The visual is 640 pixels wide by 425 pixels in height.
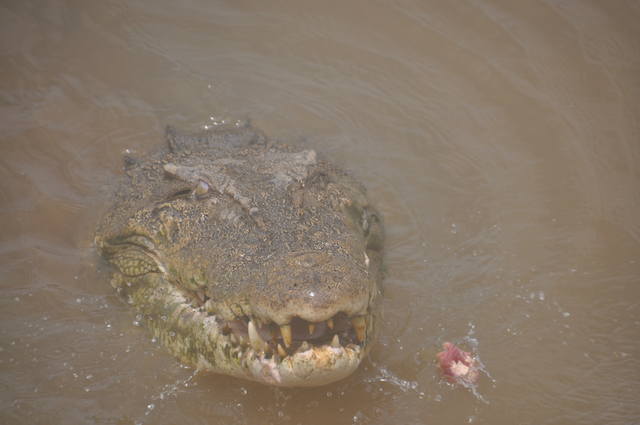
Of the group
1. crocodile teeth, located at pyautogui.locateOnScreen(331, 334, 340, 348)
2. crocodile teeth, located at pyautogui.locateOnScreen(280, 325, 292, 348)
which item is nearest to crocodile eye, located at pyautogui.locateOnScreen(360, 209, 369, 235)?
crocodile teeth, located at pyautogui.locateOnScreen(331, 334, 340, 348)

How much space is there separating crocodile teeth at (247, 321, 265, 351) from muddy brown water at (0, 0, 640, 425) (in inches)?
25.1

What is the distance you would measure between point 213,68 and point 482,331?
12.8ft

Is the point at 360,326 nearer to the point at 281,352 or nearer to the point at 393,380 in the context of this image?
the point at 281,352

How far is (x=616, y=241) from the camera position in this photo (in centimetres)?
442

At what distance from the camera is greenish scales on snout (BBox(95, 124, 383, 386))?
2.57 m

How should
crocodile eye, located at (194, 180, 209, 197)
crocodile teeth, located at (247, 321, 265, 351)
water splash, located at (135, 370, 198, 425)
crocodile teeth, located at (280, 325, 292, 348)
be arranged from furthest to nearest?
crocodile eye, located at (194, 180, 209, 197) < water splash, located at (135, 370, 198, 425) < crocodile teeth, located at (247, 321, 265, 351) < crocodile teeth, located at (280, 325, 292, 348)

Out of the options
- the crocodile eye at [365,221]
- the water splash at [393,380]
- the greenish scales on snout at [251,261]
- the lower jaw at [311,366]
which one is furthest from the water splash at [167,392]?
the crocodile eye at [365,221]

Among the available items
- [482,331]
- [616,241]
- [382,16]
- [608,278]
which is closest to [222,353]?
[482,331]

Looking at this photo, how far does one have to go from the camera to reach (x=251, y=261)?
9.32ft

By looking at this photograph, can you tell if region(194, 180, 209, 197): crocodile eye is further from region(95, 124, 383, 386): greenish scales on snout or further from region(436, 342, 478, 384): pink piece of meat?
region(436, 342, 478, 384): pink piece of meat

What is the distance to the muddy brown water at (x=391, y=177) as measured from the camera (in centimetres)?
326

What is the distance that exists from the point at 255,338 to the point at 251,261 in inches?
15.6

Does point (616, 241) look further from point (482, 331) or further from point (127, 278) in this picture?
point (127, 278)

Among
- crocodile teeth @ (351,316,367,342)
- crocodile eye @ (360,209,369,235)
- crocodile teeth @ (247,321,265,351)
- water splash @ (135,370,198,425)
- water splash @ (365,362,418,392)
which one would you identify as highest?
crocodile teeth @ (351,316,367,342)
